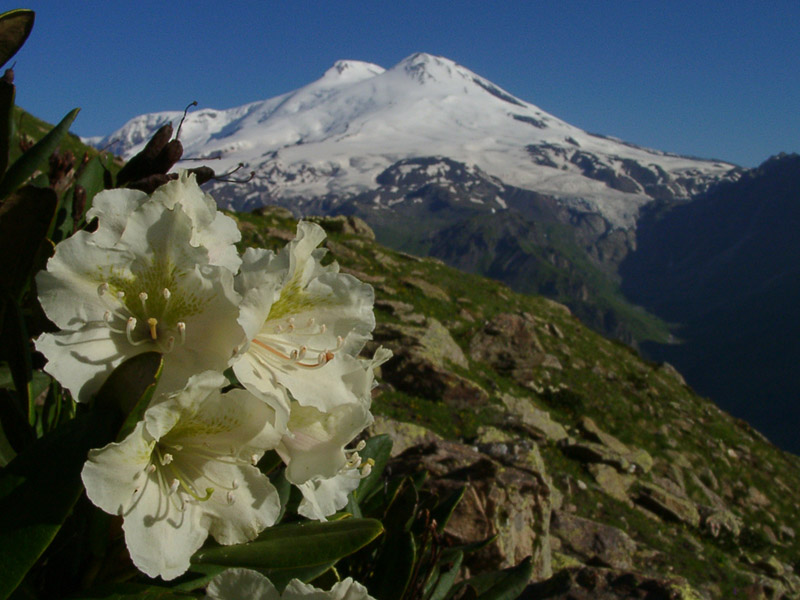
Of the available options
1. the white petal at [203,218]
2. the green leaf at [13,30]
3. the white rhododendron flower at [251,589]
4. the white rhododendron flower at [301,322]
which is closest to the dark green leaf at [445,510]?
the white rhododendron flower at [301,322]

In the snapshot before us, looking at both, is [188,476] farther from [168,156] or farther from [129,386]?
[168,156]

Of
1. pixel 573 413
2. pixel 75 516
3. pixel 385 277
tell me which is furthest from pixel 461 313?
pixel 75 516

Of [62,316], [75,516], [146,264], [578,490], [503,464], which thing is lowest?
[578,490]

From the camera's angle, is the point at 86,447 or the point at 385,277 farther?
the point at 385,277

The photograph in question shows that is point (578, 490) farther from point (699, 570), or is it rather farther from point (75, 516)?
point (75, 516)

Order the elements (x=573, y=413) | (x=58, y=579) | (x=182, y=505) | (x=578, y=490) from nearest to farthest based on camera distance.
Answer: (x=182, y=505), (x=58, y=579), (x=578, y=490), (x=573, y=413)

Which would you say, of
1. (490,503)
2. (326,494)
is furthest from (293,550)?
(490,503)

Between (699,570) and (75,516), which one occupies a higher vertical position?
(75,516)
